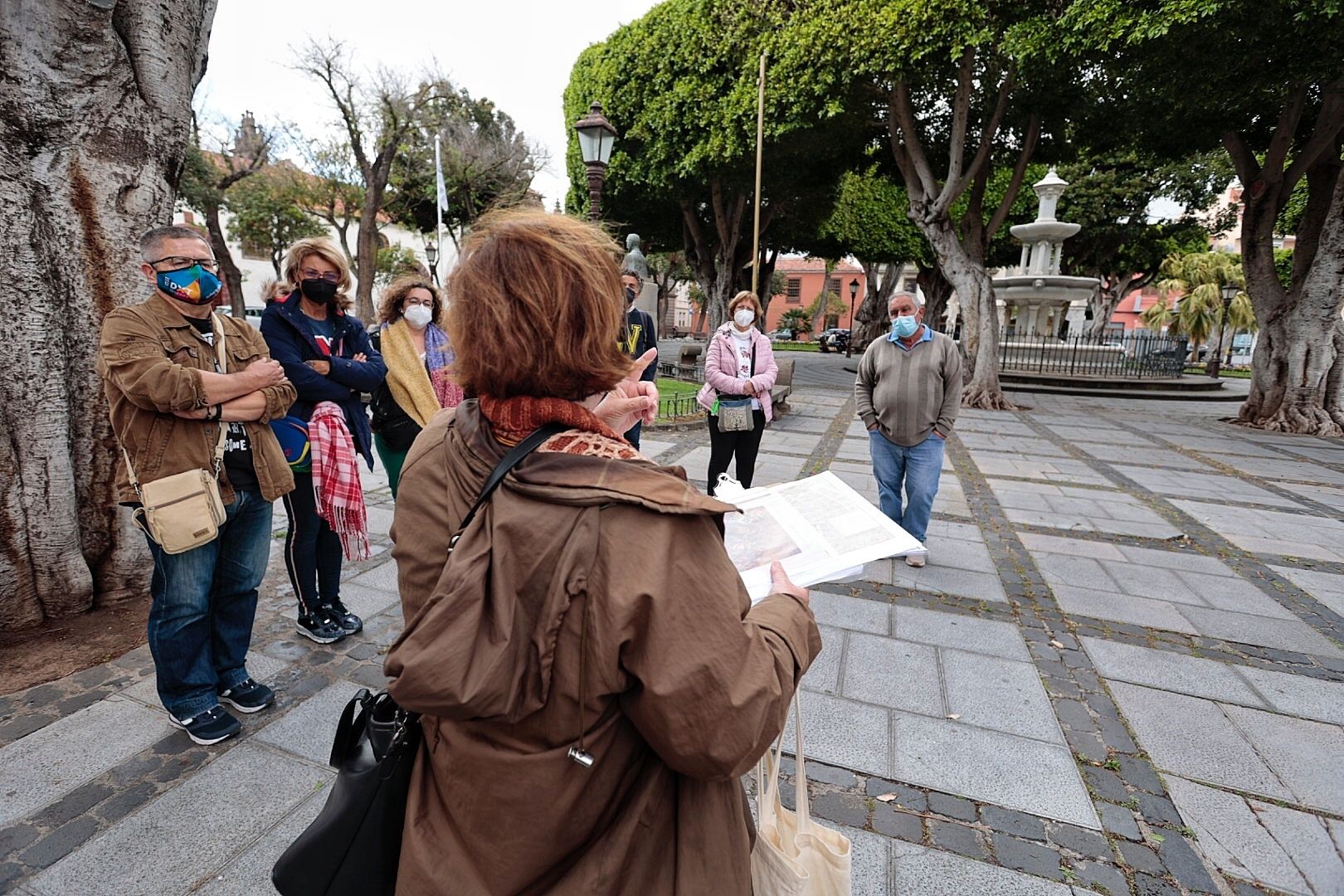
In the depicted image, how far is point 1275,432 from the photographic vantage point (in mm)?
11031

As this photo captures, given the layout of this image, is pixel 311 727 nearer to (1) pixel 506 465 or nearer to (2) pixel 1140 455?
(1) pixel 506 465

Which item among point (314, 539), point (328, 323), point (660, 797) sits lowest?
point (314, 539)

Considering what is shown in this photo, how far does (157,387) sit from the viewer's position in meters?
2.20

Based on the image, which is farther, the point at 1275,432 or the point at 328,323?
the point at 1275,432

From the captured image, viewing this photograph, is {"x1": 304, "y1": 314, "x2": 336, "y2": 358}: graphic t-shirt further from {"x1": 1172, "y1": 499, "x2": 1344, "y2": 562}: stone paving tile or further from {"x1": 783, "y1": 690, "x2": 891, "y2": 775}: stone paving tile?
{"x1": 1172, "y1": 499, "x2": 1344, "y2": 562}: stone paving tile

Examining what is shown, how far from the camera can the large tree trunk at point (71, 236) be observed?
2904mm

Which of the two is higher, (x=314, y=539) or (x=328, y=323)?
(x=328, y=323)

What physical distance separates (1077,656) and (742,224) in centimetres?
2143

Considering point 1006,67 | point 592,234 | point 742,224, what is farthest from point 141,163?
point 742,224

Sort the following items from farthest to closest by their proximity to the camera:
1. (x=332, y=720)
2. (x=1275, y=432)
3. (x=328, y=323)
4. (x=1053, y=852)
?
1. (x=1275, y=432)
2. (x=328, y=323)
3. (x=332, y=720)
4. (x=1053, y=852)

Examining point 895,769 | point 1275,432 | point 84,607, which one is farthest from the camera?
point 1275,432

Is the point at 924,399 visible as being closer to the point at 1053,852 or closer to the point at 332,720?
the point at 1053,852

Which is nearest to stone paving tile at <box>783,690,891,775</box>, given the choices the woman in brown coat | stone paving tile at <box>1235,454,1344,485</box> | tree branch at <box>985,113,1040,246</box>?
the woman in brown coat

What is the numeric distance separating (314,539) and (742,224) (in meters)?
21.8
